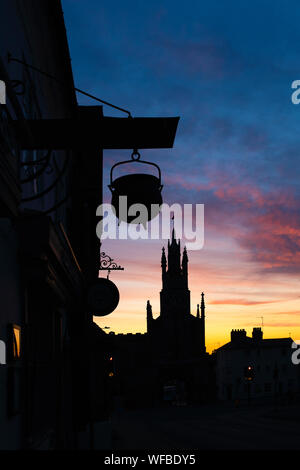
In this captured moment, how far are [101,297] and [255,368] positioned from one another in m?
98.4

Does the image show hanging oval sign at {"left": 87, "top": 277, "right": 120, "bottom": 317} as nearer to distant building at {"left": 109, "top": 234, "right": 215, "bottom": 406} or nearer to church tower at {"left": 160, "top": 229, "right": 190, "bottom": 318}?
distant building at {"left": 109, "top": 234, "right": 215, "bottom": 406}

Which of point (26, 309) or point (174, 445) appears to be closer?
point (26, 309)

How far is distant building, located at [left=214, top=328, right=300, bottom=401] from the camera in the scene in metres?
103

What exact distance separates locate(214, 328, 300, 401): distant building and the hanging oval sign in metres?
→ 92.3

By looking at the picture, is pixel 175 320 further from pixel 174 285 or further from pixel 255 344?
pixel 255 344

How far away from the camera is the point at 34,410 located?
7121 mm

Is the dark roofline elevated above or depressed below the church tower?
below

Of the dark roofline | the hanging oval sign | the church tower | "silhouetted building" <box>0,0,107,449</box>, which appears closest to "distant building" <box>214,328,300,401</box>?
the dark roofline

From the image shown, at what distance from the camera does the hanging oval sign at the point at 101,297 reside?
13086 millimetres

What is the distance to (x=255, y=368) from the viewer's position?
107m

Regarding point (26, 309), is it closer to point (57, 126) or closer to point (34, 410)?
point (34, 410)

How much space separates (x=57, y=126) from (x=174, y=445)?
28.0m

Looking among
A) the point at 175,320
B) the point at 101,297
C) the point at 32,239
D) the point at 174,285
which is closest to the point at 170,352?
the point at 175,320
